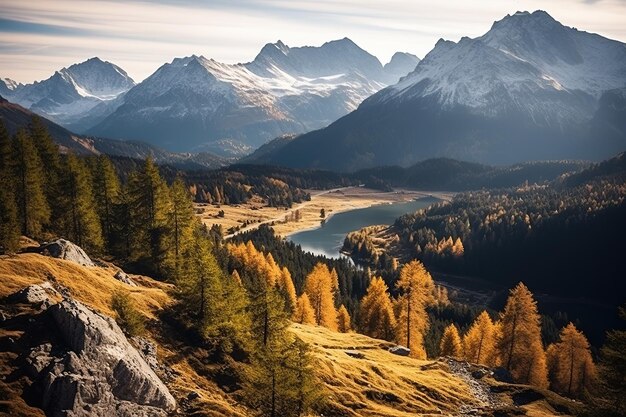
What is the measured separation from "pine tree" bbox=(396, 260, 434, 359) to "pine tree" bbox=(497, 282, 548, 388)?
49.7ft

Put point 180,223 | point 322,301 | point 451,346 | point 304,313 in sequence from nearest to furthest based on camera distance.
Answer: point 180,223
point 451,346
point 304,313
point 322,301

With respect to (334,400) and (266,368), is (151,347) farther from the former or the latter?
(334,400)

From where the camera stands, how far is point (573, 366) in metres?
98.5

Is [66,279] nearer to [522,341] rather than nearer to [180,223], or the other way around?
[180,223]

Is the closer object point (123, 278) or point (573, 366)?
point (123, 278)

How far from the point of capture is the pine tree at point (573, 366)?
98438 mm

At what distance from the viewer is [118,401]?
125ft

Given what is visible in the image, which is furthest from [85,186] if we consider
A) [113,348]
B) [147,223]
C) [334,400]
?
[334,400]

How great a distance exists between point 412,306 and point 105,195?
59889 mm

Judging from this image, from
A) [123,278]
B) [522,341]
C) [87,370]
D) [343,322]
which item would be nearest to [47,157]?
[123,278]

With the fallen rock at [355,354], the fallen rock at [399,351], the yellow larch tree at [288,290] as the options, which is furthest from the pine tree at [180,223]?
the fallen rock at [399,351]

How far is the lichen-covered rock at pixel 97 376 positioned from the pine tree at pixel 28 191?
1480 inches

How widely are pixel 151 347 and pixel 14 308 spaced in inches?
499

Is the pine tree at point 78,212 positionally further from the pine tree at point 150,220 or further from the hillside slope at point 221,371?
the hillside slope at point 221,371
